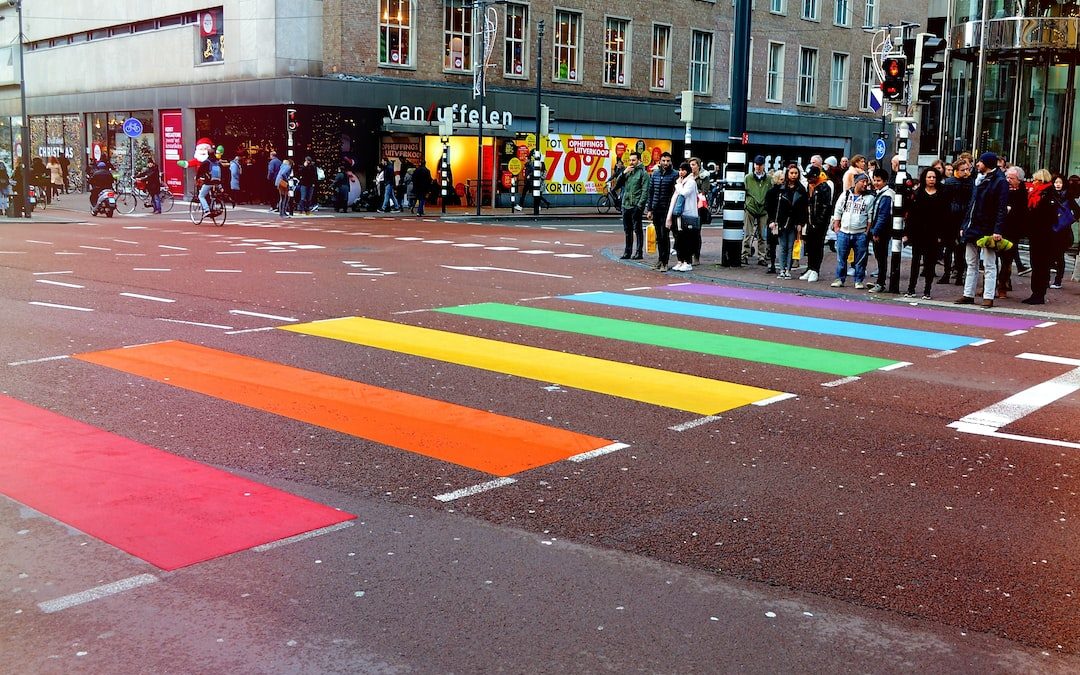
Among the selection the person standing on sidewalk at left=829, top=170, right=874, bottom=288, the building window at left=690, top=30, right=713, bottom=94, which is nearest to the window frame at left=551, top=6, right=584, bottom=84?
the building window at left=690, top=30, right=713, bottom=94

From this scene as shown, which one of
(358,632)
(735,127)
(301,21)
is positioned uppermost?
(301,21)

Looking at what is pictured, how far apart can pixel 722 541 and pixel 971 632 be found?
1333 millimetres

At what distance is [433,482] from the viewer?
6434mm

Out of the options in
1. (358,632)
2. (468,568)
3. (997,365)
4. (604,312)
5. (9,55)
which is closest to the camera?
(358,632)

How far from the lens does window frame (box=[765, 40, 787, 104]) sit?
53000 mm

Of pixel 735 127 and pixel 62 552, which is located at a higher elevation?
pixel 735 127

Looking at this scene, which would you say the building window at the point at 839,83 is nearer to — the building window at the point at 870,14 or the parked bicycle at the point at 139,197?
the building window at the point at 870,14

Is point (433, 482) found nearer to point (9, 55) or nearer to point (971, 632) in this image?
point (971, 632)

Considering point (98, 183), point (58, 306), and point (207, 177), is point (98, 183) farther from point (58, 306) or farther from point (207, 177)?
point (58, 306)

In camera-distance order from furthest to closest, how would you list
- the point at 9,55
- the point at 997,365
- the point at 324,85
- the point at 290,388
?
the point at 9,55, the point at 324,85, the point at 997,365, the point at 290,388

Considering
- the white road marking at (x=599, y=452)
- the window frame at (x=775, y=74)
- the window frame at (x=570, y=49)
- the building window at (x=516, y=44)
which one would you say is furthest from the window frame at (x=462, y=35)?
the white road marking at (x=599, y=452)

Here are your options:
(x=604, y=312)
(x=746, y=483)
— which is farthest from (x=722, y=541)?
(x=604, y=312)

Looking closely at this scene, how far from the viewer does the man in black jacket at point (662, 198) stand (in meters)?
18.7

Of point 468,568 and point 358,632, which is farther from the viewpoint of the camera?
point 468,568
